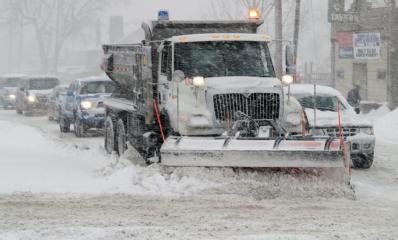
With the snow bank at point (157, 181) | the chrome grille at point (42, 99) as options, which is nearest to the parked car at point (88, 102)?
the snow bank at point (157, 181)

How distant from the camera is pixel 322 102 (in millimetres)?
16594

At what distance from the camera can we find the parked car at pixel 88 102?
2286cm

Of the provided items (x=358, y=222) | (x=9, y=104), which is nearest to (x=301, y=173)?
(x=358, y=222)

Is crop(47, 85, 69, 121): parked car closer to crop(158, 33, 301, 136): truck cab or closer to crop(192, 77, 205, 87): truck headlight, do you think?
crop(158, 33, 301, 136): truck cab

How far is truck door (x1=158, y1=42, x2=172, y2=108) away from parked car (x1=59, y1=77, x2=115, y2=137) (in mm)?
8790

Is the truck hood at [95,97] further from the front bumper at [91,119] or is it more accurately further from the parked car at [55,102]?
the parked car at [55,102]

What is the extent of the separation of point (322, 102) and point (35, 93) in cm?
2097

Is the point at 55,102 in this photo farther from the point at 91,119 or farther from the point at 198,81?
the point at 198,81

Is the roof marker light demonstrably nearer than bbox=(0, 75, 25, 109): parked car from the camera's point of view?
Yes

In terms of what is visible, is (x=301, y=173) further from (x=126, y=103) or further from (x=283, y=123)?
(x=126, y=103)

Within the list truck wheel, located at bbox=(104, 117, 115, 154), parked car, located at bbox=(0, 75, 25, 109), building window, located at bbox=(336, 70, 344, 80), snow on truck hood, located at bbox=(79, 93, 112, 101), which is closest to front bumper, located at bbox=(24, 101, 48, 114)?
parked car, located at bbox=(0, 75, 25, 109)

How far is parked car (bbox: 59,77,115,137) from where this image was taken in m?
22.9

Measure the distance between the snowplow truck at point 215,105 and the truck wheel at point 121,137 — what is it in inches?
36.4

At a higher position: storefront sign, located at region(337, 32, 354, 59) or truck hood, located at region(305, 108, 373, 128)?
storefront sign, located at region(337, 32, 354, 59)
